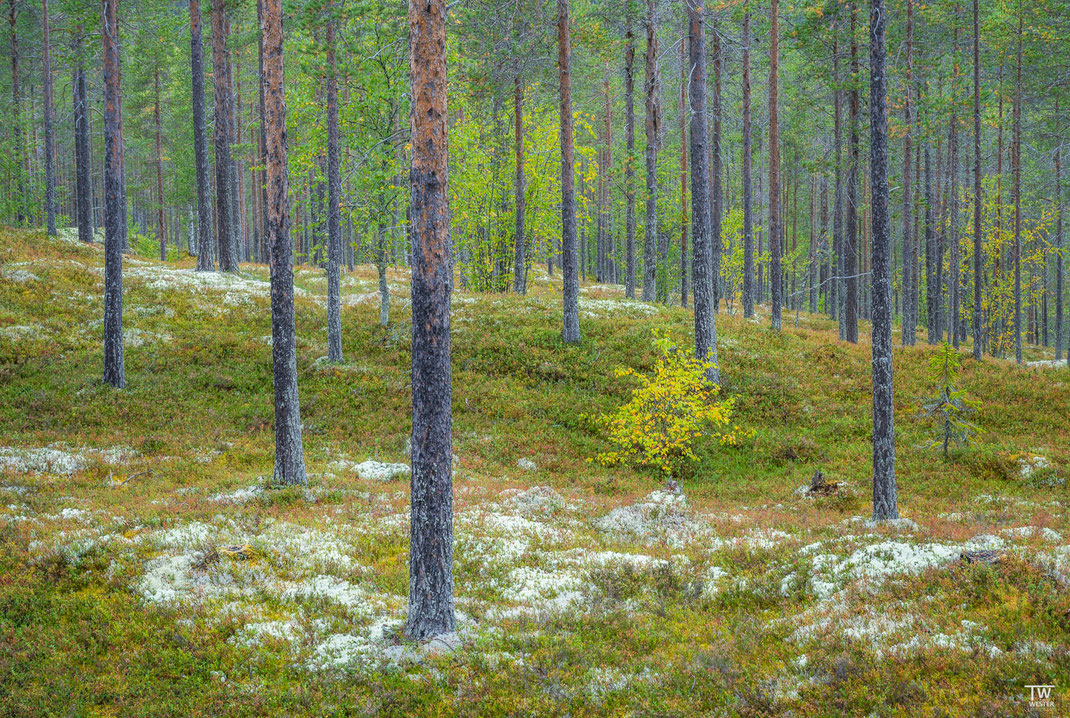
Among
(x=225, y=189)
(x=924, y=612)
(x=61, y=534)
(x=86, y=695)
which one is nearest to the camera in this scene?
(x=86, y=695)

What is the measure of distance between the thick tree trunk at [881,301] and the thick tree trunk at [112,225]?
773 inches

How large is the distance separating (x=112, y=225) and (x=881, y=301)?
20425mm

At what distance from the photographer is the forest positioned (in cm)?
651

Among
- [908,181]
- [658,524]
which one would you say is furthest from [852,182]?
[658,524]

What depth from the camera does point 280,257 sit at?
12.5m

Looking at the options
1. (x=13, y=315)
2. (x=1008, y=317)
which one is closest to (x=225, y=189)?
(x=13, y=315)

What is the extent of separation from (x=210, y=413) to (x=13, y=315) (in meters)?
10.4

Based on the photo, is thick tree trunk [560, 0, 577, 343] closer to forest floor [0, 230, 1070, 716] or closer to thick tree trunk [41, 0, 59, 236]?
forest floor [0, 230, 1070, 716]

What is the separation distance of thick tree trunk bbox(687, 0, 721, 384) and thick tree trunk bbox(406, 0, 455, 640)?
11.4m

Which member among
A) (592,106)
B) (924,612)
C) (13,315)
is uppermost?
(592,106)

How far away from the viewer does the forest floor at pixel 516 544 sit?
612 cm

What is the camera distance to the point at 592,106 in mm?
48250

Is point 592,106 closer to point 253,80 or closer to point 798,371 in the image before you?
point 253,80

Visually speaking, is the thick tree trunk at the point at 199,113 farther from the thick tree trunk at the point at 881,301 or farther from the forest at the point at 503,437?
the thick tree trunk at the point at 881,301
